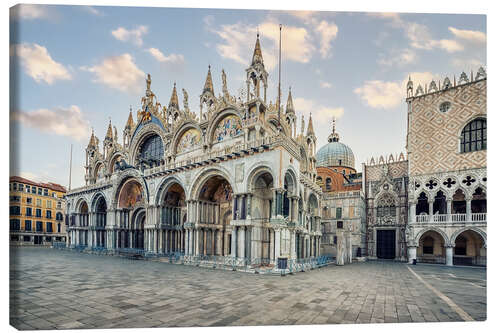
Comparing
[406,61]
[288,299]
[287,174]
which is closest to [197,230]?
[287,174]

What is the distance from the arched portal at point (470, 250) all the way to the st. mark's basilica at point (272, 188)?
0.08 metres

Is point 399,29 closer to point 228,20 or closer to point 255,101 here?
point 228,20

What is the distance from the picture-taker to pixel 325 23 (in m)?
8.88

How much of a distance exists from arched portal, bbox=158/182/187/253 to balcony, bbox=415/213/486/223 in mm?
21016

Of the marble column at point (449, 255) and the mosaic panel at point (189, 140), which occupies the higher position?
the mosaic panel at point (189, 140)

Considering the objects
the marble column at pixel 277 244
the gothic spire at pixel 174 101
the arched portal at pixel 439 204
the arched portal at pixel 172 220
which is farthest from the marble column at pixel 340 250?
the gothic spire at pixel 174 101

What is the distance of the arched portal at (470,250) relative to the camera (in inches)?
975

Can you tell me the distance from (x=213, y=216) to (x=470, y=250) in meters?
22.0

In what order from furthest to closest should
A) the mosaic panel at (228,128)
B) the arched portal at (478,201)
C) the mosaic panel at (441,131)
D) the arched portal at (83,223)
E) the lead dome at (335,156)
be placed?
the lead dome at (335,156)
the arched portal at (83,223)
the arched portal at (478,201)
the mosaic panel at (441,131)
the mosaic panel at (228,128)

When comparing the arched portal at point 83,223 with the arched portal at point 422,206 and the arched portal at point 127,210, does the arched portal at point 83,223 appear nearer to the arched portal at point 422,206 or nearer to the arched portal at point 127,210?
the arched portal at point 127,210

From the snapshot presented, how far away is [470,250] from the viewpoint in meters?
25.2

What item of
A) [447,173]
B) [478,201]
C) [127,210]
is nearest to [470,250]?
[478,201]

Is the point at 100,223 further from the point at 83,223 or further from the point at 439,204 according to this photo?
the point at 439,204

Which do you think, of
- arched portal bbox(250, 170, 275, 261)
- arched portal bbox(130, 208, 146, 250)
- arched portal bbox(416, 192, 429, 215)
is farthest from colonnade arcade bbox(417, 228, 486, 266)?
arched portal bbox(130, 208, 146, 250)
